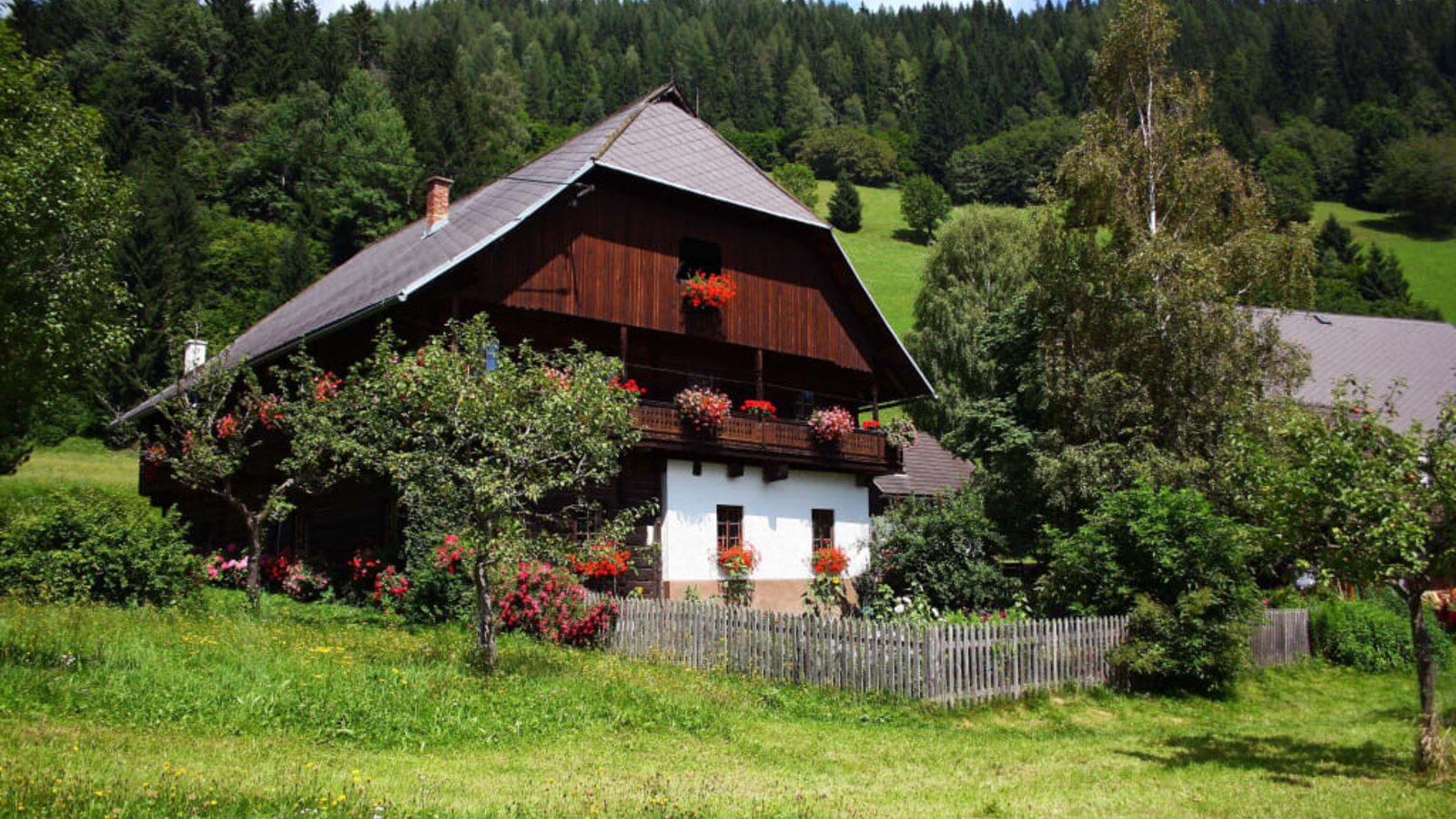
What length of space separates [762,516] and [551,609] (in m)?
7.69

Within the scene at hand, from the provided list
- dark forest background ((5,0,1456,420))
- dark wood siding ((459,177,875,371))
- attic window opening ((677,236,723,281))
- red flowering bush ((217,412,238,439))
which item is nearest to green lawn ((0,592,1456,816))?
red flowering bush ((217,412,238,439))

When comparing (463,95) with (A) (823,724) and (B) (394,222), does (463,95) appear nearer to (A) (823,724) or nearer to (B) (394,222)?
(B) (394,222)

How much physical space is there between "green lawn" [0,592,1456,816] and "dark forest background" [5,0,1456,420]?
16.4 meters

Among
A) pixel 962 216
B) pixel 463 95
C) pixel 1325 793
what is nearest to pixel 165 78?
pixel 463 95

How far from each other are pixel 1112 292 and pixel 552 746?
18.2m

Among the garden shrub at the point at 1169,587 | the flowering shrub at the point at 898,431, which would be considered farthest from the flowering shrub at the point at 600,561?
the flowering shrub at the point at 898,431

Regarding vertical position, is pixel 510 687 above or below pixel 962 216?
below

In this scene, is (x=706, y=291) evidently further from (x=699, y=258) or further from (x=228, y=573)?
(x=228, y=573)

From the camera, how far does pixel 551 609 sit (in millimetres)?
17422

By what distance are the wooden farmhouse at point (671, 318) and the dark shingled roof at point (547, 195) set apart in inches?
3.2

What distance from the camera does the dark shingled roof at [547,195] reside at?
68.6 ft

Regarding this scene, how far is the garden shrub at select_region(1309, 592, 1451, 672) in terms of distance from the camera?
69.6ft

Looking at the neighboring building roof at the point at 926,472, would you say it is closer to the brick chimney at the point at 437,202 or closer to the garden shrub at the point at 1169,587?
the garden shrub at the point at 1169,587

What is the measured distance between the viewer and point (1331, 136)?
352 ft
